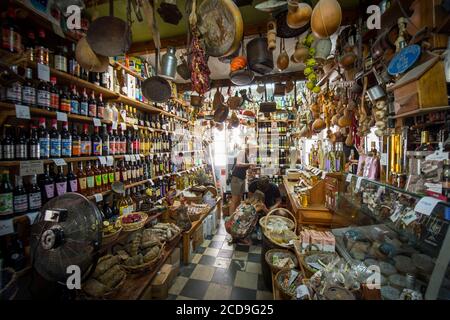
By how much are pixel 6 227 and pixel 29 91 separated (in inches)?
36.5

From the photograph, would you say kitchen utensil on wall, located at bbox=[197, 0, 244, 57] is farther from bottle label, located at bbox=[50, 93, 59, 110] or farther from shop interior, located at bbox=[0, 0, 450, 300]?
bottle label, located at bbox=[50, 93, 59, 110]

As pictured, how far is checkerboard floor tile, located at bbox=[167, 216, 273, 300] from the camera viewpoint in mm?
2057

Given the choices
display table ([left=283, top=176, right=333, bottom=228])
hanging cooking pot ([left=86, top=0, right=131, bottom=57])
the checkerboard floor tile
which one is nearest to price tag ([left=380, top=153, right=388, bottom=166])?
display table ([left=283, top=176, right=333, bottom=228])

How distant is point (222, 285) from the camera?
2207mm

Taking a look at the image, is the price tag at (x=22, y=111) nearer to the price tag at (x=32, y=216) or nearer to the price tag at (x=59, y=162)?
the price tag at (x=59, y=162)

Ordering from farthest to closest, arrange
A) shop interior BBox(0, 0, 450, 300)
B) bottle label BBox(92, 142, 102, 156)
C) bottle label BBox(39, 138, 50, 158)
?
bottle label BBox(92, 142, 102, 156), bottle label BBox(39, 138, 50, 158), shop interior BBox(0, 0, 450, 300)

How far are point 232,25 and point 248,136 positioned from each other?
15.7 feet

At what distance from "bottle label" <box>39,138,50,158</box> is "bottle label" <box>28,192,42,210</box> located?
289mm

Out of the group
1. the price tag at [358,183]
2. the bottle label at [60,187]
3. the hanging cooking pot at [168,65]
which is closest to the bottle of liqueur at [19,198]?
the bottle label at [60,187]

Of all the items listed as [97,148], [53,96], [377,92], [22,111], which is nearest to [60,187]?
[97,148]

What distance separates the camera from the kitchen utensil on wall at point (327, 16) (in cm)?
117

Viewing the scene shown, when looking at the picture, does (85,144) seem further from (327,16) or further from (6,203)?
(327,16)

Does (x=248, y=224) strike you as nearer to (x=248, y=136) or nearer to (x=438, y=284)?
(x=438, y=284)

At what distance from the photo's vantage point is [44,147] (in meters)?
1.47
